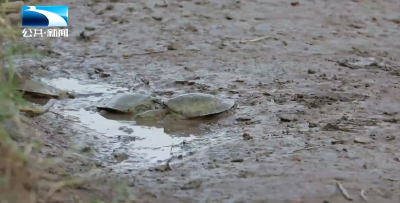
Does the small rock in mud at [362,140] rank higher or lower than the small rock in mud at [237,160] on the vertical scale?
higher

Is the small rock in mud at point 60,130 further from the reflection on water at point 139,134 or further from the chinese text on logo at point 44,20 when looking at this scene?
the chinese text on logo at point 44,20

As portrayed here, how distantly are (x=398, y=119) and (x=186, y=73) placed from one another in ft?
6.25

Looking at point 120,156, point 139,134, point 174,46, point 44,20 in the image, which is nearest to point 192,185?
point 120,156

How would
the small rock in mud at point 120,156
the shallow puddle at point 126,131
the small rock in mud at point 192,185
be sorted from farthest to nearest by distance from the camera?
1. the shallow puddle at point 126,131
2. the small rock in mud at point 120,156
3. the small rock in mud at point 192,185

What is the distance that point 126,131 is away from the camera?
440cm

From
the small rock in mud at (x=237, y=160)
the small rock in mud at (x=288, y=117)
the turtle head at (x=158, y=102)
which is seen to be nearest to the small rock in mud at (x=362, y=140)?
the small rock in mud at (x=288, y=117)

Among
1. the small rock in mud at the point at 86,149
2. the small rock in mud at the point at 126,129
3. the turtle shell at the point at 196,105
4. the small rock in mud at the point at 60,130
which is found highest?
the turtle shell at the point at 196,105

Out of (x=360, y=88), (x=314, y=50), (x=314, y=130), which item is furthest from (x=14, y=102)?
(x=314, y=50)

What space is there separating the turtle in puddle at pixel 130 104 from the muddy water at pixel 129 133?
0.06 metres

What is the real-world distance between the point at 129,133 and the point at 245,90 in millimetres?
1222

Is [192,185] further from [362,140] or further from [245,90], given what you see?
[245,90]

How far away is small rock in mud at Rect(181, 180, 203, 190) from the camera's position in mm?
3355

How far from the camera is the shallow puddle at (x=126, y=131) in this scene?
3973 millimetres

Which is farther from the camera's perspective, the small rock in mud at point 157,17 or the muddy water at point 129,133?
the small rock in mud at point 157,17
